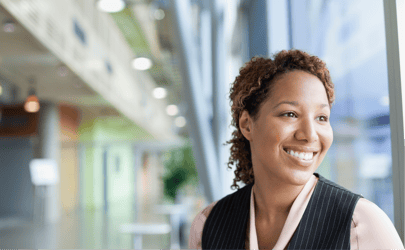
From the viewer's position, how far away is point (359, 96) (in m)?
1.39

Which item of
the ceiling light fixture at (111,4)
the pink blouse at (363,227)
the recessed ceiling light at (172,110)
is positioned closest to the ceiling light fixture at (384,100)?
the pink blouse at (363,227)

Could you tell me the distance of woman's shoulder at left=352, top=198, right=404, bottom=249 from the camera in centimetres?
71

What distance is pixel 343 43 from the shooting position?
154cm

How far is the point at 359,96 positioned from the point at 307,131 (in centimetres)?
73

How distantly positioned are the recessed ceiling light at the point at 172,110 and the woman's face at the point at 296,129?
19055mm

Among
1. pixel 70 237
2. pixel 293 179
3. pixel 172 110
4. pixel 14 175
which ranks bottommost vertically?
pixel 70 237

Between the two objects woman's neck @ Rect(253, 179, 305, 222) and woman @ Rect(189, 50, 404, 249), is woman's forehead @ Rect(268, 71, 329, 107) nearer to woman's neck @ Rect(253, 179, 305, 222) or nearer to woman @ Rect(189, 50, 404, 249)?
woman @ Rect(189, 50, 404, 249)

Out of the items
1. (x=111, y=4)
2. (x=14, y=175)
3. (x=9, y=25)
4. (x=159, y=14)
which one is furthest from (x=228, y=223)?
(x=14, y=175)

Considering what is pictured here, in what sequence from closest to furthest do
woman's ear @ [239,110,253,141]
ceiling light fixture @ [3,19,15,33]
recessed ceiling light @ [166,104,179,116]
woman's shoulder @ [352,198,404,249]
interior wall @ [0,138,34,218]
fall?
woman's shoulder @ [352,198,404,249], woman's ear @ [239,110,253,141], ceiling light fixture @ [3,19,15,33], interior wall @ [0,138,34,218], recessed ceiling light @ [166,104,179,116]

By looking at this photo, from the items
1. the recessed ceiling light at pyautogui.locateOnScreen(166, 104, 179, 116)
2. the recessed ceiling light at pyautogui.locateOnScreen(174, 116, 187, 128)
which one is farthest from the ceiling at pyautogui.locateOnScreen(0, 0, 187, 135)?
the recessed ceiling light at pyautogui.locateOnScreen(174, 116, 187, 128)

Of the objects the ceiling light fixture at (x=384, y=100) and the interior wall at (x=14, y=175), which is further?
the interior wall at (x=14, y=175)

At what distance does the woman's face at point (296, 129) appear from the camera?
785 mm

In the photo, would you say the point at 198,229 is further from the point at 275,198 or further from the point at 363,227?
the point at 363,227

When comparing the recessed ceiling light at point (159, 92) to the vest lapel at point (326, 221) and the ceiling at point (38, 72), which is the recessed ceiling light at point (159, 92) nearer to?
the ceiling at point (38, 72)
